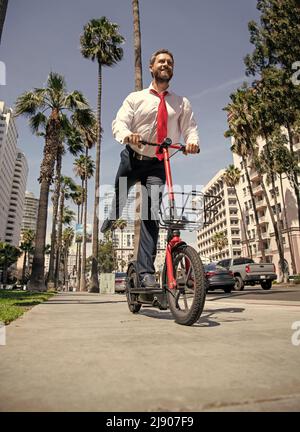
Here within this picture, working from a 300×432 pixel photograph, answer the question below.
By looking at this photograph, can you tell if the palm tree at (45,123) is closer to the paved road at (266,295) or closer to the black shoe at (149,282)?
the paved road at (266,295)

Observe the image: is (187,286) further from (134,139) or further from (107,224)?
(107,224)

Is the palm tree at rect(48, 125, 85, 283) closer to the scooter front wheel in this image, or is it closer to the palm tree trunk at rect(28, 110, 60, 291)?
the palm tree trunk at rect(28, 110, 60, 291)

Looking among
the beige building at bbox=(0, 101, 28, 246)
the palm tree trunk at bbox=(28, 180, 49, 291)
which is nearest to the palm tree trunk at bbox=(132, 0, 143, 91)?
the palm tree trunk at bbox=(28, 180, 49, 291)

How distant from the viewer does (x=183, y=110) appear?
3496mm

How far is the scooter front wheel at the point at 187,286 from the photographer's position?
2.30m

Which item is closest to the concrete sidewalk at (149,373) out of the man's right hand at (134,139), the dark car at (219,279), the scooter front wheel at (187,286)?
the scooter front wheel at (187,286)

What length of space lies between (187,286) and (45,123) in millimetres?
18892

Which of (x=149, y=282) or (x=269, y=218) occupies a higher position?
(x=269, y=218)

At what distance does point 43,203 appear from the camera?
1688 cm

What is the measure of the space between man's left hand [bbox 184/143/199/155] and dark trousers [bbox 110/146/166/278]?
340 millimetres

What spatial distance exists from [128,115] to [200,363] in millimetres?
2710

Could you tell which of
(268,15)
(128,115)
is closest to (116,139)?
(128,115)

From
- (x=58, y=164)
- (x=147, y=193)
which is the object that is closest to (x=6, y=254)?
(x=58, y=164)
